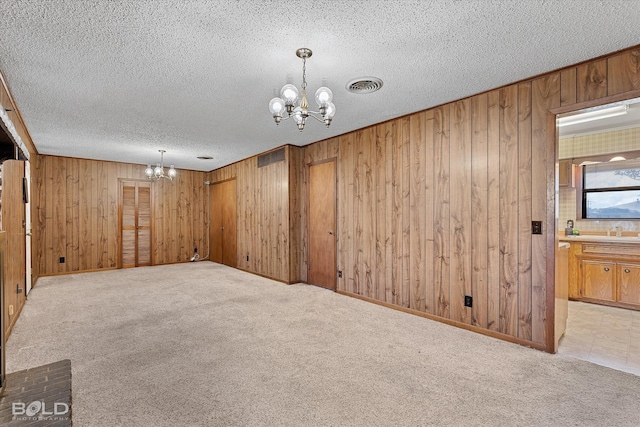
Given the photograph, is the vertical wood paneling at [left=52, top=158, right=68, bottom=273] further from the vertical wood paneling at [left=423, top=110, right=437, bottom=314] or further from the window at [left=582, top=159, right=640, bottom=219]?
the window at [left=582, top=159, right=640, bottom=219]

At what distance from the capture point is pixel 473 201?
124 inches

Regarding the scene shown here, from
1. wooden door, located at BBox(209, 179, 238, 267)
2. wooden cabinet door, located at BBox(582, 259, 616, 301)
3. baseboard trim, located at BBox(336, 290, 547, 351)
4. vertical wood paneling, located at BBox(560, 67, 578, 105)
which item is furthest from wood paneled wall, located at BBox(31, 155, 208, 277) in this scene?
wooden cabinet door, located at BBox(582, 259, 616, 301)

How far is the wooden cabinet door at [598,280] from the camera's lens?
392 centimetres

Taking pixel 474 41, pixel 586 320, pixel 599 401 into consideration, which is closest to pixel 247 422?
pixel 599 401

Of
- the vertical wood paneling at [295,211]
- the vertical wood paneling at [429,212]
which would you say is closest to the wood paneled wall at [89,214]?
the vertical wood paneling at [295,211]

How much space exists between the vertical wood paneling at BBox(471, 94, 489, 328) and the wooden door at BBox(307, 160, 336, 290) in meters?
2.10

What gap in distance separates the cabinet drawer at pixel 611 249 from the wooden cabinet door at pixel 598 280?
0.44 feet

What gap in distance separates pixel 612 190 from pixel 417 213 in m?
3.28

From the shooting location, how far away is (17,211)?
3869mm

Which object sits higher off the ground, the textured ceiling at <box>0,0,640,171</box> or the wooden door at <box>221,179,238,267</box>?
the textured ceiling at <box>0,0,640,171</box>

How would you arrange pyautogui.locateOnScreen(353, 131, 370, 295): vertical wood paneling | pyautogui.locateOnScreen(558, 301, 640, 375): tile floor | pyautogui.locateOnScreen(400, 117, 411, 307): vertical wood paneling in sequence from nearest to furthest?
pyautogui.locateOnScreen(558, 301, 640, 375): tile floor
pyautogui.locateOnScreen(400, 117, 411, 307): vertical wood paneling
pyautogui.locateOnScreen(353, 131, 370, 295): vertical wood paneling

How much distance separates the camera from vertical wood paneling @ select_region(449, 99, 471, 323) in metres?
3.18

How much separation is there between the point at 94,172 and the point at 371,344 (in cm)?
684

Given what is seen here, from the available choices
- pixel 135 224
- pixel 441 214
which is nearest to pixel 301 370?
pixel 441 214
